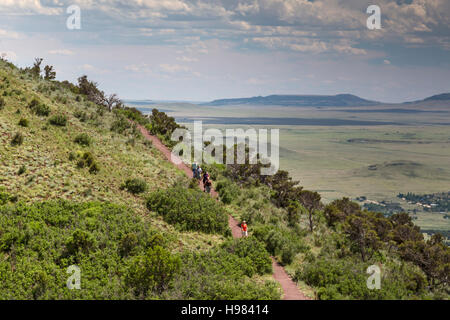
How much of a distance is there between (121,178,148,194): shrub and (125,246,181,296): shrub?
817cm

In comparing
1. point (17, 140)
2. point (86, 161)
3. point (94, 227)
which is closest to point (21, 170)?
point (17, 140)

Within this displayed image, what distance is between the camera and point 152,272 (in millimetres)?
14086

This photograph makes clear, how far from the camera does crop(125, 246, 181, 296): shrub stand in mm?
13984

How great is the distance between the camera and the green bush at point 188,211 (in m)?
20.5

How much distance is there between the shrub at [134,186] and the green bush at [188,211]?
3.05ft

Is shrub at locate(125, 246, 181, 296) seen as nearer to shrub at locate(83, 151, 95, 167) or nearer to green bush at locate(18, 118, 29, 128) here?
shrub at locate(83, 151, 95, 167)

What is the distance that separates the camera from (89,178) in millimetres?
21734

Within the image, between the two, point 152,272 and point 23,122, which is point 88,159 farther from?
point 152,272

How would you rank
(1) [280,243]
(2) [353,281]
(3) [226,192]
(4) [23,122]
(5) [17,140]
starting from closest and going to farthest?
(2) [353,281]
(1) [280,243]
(5) [17,140]
(4) [23,122]
(3) [226,192]

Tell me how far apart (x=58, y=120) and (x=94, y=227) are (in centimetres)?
1279
